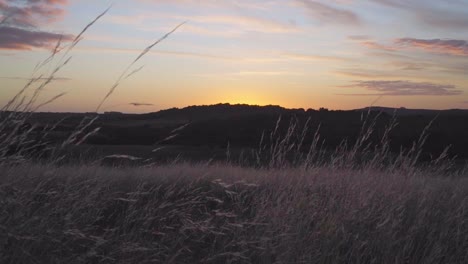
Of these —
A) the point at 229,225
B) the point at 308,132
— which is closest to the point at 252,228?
the point at 229,225

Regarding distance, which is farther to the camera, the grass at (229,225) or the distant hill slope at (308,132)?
the distant hill slope at (308,132)

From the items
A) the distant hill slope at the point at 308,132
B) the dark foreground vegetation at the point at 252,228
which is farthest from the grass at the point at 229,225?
the distant hill slope at the point at 308,132

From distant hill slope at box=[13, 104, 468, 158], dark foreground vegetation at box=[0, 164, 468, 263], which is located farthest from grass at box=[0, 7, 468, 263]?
distant hill slope at box=[13, 104, 468, 158]

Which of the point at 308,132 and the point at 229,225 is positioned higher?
the point at 308,132

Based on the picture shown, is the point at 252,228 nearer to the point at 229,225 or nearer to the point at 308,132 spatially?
the point at 229,225

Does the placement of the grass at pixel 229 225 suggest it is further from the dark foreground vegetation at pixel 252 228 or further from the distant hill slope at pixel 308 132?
the distant hill slope at pixel 308 132

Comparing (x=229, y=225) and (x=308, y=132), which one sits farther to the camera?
(x=308, y=132)

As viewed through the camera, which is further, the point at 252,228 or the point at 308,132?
the point at 308,132

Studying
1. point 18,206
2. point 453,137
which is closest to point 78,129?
point 18,206

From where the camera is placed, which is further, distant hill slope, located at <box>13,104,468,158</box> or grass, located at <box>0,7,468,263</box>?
distant hill slope, located at <box>13,104,468,158</box>

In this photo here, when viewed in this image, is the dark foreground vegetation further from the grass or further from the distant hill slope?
the distant hill slope

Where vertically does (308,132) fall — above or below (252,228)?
above

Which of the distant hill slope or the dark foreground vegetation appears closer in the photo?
the dark foreground vegetation

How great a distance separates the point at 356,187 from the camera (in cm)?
553
